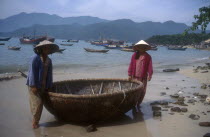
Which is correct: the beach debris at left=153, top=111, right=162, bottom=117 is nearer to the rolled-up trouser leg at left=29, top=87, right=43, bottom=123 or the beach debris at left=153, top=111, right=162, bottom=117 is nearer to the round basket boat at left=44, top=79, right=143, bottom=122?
the round basket boat at left=44, top=79, right=143, bottom=122

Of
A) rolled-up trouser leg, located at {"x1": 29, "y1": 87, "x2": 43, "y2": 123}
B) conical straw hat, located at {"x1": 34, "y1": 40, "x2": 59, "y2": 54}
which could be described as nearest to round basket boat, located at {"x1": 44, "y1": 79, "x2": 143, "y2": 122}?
rolled-up trouser leg, located at {"x1": 29, "y1": 87, "x2": 43, "y2": 123}

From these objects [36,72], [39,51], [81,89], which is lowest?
[81,89]

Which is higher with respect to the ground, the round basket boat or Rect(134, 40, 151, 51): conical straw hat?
Rect(134, 40, 151, 51): conical straw hat

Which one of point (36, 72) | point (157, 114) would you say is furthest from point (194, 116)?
point (36, 72)

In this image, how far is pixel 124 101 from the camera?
4359mm

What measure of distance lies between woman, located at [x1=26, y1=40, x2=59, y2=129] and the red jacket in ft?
7.08

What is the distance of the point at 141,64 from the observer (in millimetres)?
5438

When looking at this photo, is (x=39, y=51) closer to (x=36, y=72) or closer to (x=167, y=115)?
(x=36, y=72)

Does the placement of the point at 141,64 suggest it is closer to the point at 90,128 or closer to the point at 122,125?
the point at 122,125

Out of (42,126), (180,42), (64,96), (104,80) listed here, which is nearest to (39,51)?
(64,96)

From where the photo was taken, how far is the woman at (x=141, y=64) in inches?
213

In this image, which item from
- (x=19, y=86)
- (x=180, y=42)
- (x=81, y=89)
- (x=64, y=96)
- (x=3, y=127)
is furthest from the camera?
(x=180, y=42)

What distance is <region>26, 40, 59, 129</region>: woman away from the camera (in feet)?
12.9

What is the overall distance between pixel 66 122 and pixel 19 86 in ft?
15.0
